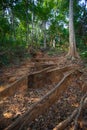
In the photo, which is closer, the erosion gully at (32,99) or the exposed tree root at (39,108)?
the exposed tree root at (39,108)

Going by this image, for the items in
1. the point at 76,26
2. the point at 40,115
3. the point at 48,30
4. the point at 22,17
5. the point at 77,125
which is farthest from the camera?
the point at 48,30

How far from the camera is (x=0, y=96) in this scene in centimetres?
486

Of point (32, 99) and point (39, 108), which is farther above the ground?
point (39, 108)

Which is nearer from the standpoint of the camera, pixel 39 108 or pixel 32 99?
pixel 39 108

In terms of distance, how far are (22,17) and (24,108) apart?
1366cm

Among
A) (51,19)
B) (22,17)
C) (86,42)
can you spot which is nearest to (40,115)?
(22,17)

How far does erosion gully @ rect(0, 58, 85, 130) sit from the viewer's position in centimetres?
364

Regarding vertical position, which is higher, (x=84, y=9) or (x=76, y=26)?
(x=84, y=9)

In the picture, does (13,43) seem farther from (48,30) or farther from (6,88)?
(48,30)

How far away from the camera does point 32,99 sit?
5191mm

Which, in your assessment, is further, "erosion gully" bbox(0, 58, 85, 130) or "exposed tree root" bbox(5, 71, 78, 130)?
"erosion gully" bbox(0, 58, 85, 130)

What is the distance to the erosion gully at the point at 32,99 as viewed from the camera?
364cm

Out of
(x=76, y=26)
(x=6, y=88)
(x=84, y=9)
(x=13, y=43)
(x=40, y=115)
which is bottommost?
(x=40, y=115)

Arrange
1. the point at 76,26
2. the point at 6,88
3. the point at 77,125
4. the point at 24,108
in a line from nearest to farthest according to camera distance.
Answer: the point at 77,125 < the point at 24,108 < the point at 6,88 < the point at 76,26
